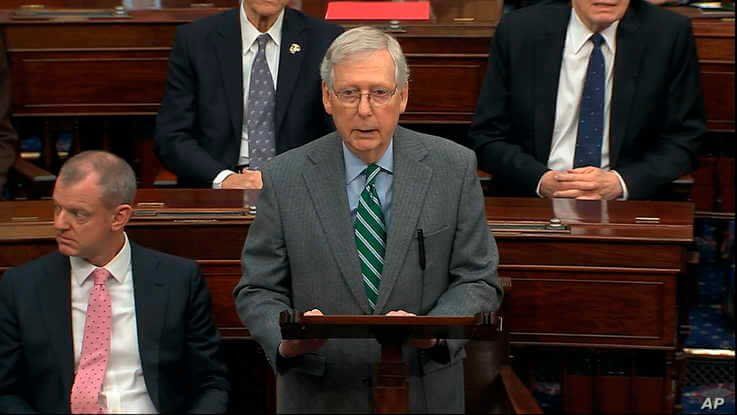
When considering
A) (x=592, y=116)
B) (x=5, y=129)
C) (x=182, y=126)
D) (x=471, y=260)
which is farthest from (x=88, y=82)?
(x=471, y=260)

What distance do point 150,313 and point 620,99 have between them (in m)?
1.51

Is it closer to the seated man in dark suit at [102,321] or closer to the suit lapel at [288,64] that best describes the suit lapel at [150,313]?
the seated man in dark suit at [102,321]

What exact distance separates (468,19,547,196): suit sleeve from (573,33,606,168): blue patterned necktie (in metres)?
0.16

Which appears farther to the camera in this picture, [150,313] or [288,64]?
[288,64]

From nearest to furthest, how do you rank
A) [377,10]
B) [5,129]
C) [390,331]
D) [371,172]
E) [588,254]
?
1. [390,331]
2. [371,172]
3. [588,254]
4. [5,129]
5. [377,10]

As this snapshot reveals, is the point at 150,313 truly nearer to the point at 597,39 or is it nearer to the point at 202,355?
the point at 202,355

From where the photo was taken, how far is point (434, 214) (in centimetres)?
263

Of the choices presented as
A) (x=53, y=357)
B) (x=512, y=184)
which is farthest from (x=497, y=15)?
(x=53, y=357)

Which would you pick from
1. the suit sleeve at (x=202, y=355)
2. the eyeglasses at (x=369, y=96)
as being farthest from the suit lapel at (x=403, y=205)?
the suit sleeve at (x=202, y=355)

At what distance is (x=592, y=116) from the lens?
147 inches

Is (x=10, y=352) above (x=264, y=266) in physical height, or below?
below

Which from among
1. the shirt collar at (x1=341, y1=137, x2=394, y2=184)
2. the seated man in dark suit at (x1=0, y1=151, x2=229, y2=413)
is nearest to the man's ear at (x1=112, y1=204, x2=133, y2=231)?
the seated man in dark suit at (x1=0, y1=151, x2=229, y2=413)

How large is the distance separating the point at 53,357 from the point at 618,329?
1240mm

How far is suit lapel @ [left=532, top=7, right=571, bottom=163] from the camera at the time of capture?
3.76 metres
